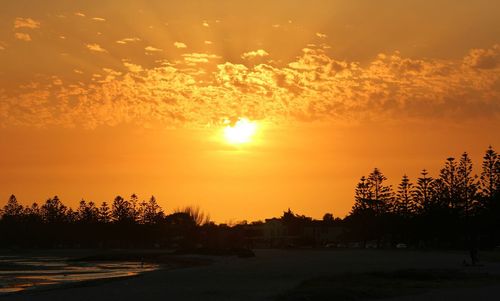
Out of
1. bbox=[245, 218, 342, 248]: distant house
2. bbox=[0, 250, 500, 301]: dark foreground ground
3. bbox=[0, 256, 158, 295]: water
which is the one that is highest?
bbox=[245, 218, 342, 248]: distant house

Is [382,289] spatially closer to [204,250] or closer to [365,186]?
[204,250]

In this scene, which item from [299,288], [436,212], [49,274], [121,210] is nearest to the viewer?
[299,288]

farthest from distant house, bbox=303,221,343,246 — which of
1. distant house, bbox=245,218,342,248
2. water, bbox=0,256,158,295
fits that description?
water, bbox=0,256,158,295

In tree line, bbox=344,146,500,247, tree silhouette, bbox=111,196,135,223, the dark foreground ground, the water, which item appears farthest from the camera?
tree silhouette, bbox=111,196,135,223

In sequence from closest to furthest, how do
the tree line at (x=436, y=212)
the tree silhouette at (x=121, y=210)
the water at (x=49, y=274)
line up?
the water at (x=49, y=274) → the tree line at (x=436, y=212) → the tree silhouette at (x=121, y=210)

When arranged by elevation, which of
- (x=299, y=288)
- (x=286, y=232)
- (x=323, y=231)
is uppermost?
(x=323, y=231)

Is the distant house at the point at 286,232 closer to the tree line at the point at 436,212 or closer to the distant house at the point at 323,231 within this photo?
the distant house at the point at 323,231

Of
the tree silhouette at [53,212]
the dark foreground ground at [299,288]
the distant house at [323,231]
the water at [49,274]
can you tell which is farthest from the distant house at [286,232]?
the dark foreground ground at [299,288]

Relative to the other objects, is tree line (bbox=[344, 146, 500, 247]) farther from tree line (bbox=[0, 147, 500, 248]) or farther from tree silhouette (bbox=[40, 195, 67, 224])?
tree silhouette (bbox=[40, 195, 67, 224])

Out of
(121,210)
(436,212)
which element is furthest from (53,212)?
(436,212)

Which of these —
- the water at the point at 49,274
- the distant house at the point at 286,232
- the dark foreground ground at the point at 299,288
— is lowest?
the water at the point at 49,274

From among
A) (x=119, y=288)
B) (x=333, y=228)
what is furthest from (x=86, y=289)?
(x=333, y=228)

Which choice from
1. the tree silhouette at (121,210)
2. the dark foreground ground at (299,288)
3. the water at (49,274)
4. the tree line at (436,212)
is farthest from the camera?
the tree silhouette at (121,210)

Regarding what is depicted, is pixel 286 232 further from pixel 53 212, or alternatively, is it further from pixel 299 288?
pixel 299 288
